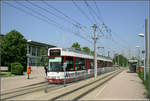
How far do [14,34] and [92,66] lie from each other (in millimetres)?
17679

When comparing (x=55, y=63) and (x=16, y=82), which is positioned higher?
(x=55, y=63)

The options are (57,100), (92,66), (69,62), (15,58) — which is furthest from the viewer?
(15,58)

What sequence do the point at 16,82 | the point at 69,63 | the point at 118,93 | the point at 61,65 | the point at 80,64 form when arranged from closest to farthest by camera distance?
the point at 118,93 → the point at 61,65 → the point at 69,63 → the point at 16,82 → the point at 80,64

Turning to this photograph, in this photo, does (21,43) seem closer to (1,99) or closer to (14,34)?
(14,34)

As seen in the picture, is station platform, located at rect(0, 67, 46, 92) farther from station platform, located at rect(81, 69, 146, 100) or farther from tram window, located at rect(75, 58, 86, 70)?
station platform, located at rect(81, 69, 146, 100)

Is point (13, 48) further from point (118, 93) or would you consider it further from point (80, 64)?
point (118, 93)

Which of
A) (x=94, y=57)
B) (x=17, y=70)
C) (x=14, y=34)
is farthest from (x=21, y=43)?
(x=94, y=57)

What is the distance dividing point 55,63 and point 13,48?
19.7 meters

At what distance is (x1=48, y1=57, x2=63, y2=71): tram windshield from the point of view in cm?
1621

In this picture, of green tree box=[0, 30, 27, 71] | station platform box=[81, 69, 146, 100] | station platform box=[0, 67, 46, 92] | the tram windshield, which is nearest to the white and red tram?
the tram windshield

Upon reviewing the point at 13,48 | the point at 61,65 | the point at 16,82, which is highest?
the point at 13,48

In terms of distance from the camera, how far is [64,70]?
1552 cm

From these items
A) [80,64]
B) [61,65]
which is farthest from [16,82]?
[80,64]

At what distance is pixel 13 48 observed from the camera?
1326 inches
